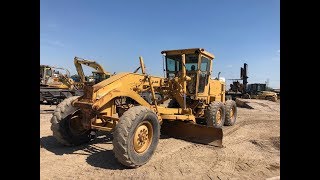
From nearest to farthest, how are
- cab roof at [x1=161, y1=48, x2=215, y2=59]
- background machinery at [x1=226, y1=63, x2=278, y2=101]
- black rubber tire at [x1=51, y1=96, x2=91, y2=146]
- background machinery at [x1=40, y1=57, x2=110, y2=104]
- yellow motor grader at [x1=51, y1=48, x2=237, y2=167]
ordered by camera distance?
yellow motor grader at [x1=51, y1=48, x2=237, y2=167]
black rubber tire at [x1=51, y1=96, x2=91, y2=146]
cab roof at [x1=161, y1=48, x2=215, y2=59]
background machinery at [x1=40, y1=57, x2=110, y2=104]
background machinery at [x1=226, y1=63, x2=278, y2=101]

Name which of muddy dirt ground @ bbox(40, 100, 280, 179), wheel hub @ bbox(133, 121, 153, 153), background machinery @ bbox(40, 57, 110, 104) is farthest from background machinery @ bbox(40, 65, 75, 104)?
wheel hub @ bbox(133, 121, 153, 153)

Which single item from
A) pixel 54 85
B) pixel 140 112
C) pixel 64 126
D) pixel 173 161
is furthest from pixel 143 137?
pixel 54 85

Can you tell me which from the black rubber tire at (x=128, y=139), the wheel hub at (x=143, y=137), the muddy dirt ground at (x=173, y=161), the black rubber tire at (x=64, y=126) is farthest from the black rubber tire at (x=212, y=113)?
the black rubber tire at (x=64, y=126)

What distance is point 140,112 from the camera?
559 cm

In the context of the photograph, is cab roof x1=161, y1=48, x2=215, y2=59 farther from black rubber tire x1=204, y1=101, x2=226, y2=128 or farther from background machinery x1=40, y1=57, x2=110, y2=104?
background machinery x1=40, y1=57, x2=110, y2=104

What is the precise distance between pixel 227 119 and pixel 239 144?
133 inches

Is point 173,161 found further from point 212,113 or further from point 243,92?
point 243,92

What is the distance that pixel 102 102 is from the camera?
5.75 meters

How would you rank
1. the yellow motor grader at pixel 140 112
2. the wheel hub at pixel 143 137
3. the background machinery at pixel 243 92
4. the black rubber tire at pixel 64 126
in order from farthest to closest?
the background machinery at pixel 243 92
the black rubber tire at pixel 64 126
the wheel hub at pixel 143 137
the yellow motor grader at pixel 140 112

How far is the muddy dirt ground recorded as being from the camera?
5059mm

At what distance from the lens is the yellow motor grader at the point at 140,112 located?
17.9 feet

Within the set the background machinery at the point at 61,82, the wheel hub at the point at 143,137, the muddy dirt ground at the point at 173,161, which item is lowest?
the muddy dirt ground at the point at 173,161

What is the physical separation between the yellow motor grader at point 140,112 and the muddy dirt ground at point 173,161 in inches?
12.3

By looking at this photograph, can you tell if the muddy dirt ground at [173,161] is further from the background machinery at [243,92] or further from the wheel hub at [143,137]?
the background machinery at [243,92]
